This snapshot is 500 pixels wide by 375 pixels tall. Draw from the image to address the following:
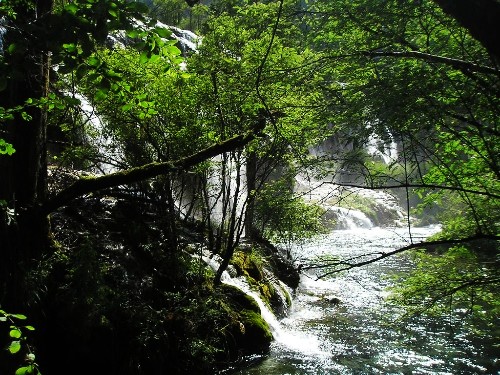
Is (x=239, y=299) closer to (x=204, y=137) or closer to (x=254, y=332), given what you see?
(x=254, y=332)

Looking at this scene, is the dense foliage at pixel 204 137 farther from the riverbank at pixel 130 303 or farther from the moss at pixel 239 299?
the moss at pixel 239 299

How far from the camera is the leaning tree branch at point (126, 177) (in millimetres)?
5203

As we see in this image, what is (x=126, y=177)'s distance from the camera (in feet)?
18.1

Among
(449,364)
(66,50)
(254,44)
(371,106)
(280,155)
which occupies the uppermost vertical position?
(254,44)

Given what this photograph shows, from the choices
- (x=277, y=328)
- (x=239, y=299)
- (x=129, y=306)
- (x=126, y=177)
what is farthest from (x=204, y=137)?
(x=277, y=328)

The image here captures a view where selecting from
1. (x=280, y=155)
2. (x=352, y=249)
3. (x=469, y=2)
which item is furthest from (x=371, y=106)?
(x=352, y=249)

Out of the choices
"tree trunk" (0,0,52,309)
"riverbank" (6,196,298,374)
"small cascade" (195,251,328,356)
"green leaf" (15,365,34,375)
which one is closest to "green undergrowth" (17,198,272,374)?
"riverbank" (6,196,298,374)

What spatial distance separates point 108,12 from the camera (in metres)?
1.67

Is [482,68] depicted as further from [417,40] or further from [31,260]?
[31,260]

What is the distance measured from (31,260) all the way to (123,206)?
307 centimetres

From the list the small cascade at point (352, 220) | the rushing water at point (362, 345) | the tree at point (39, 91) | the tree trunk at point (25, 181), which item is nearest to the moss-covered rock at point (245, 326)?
the rushing water at point (362, 345)

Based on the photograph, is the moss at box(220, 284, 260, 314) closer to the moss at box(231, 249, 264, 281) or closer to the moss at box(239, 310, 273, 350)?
the moss at box(239, 310, 273, 350)

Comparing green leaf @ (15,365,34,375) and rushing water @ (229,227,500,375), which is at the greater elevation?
green leaf @ (15,365,34,375)

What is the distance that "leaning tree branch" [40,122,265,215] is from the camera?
5.20 metres
